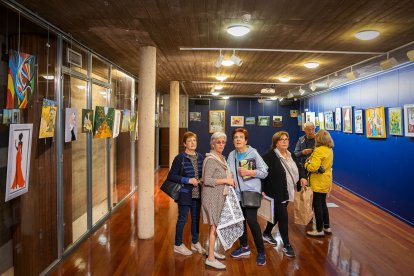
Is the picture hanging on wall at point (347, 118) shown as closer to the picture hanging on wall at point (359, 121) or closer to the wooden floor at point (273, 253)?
the picture hanging on wall at point (359, 121)

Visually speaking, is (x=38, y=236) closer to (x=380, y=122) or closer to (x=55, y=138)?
(x=55, y=138)

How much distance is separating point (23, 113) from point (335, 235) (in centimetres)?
454

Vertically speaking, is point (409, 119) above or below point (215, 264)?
above

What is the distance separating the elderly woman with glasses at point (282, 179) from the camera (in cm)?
409

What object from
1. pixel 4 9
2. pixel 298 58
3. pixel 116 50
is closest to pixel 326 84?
pixel 298 58

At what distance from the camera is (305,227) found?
5.46 metres

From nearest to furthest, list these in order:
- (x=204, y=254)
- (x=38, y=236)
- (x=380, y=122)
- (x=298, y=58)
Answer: (x=38, y=236), (x=204, y=254), (x=298, y=58), (x=380, y=122)

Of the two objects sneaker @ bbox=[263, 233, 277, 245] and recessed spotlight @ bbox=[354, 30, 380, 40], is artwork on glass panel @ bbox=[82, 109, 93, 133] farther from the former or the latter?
recessed spotlight @ bbox=[354, 30, 380, 40]

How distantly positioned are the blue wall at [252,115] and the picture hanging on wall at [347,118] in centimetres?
572

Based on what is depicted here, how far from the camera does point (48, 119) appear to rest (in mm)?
3553

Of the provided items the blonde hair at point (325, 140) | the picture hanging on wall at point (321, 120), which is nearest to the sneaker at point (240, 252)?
the blonde hair at point (325, 140)

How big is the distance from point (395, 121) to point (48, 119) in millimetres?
5871

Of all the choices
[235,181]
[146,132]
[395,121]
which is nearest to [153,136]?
[146,132]

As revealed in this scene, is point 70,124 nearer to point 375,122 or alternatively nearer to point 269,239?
point 269,239
